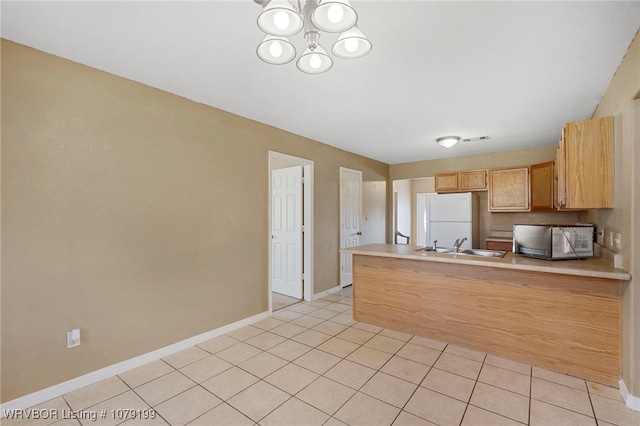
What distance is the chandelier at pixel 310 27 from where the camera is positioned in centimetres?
130

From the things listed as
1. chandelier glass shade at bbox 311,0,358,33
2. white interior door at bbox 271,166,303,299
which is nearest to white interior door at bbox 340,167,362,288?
white interior door at bbox 271,166,303,299

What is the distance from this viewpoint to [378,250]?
3271 millimetres

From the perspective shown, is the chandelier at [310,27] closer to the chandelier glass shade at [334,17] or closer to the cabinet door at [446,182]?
the chandelier glass shade at [334,17]

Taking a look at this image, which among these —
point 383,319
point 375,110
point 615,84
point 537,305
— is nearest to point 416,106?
point 375,110

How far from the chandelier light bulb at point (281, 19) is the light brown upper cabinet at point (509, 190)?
464 centimetres

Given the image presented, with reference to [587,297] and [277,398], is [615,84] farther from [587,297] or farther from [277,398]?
[277,398]

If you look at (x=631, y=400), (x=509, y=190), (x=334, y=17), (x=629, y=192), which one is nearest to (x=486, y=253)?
(x=629, y=192)

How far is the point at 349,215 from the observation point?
16.5ft

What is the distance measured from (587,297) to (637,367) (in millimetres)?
528

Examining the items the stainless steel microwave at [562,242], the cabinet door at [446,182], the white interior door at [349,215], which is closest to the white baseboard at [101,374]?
the white interior door at [349,215]

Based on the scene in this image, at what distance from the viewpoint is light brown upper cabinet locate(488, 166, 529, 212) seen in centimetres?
453

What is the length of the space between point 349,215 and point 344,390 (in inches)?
128

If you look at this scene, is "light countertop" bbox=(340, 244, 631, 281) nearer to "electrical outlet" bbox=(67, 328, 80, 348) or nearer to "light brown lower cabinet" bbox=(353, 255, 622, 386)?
"light brown lower cabinet" bbox=(353, 255, 622, 386)

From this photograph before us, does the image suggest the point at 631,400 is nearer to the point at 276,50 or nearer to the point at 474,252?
the point at 474,252
